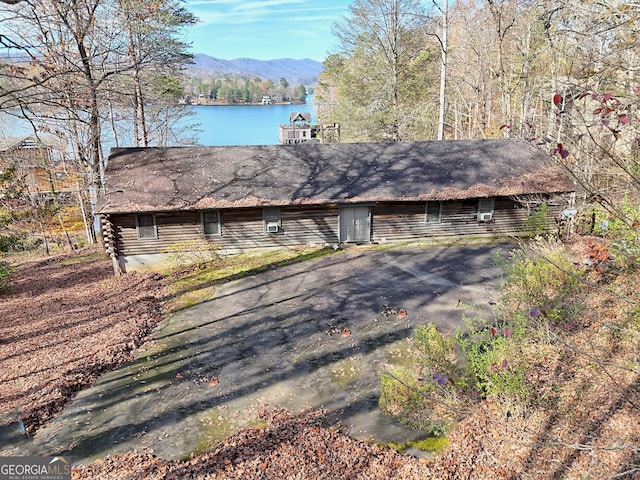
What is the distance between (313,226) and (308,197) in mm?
1518

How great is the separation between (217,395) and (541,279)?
8.66 m

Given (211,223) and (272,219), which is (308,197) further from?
(211,223)

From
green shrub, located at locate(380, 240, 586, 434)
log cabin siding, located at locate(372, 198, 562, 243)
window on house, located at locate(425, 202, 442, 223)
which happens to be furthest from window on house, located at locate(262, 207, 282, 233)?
green shrub, located at locate(380, 240, 586, 434)

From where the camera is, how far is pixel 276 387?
33.7 ft

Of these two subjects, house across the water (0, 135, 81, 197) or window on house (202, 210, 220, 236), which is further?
house across the water (0, 135, 81, 197)

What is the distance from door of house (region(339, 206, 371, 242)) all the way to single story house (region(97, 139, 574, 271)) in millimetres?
49

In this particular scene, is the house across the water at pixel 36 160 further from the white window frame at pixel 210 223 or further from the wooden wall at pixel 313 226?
the white window frame at pixel 210 223

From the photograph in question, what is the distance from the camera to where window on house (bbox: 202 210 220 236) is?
18.9 m

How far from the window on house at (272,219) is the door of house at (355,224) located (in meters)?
2.93

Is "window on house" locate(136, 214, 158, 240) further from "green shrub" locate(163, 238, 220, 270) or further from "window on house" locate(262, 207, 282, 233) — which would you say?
"window on house" locate(262, 207, 282, 233)

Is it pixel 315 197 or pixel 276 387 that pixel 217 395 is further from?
pixel 315 197

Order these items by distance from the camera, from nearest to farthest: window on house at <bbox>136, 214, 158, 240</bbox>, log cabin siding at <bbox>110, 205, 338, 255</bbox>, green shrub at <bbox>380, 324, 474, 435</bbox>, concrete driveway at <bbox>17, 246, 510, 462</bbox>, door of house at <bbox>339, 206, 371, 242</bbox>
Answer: green shrub at <bbox>380, 324, 474, 435</bbox> < concrete driveway at <bbox>17, 246, 510, 462</bbox> < window on house at <bbox>136, 214, 158, 240</bbox> < log cabin siding at <bbox>110, 205, 338, 255</bbox> < door of house at <bbox>339, 206, 371, 242</bbox>

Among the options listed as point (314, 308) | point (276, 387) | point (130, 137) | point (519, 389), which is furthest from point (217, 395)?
point (130, 137)

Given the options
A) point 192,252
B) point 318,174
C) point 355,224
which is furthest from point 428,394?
point 318,174
